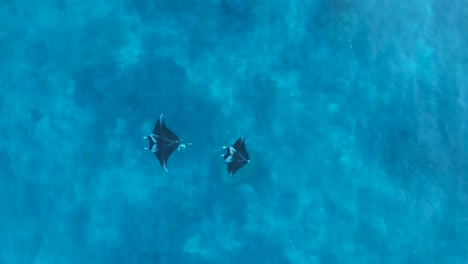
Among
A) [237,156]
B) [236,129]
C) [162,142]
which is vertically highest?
[236,129]

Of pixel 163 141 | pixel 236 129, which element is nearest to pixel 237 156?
pixel 236 129

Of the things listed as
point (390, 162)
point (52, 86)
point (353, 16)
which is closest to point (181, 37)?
point (52, 86)

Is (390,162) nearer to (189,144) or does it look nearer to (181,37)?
(189,144)

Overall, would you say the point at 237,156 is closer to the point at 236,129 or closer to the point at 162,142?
the point at 236,129

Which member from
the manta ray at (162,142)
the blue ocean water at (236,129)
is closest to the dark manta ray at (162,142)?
the manta ray at (162,142)

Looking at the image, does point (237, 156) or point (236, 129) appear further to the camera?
point (236, 129)

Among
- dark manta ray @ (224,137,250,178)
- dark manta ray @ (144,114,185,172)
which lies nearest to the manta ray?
dark manta ray @ (144,114,185,172)

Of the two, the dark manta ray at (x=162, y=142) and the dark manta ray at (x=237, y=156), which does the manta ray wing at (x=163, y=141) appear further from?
the dark manta ray at (x=237, y=156)
